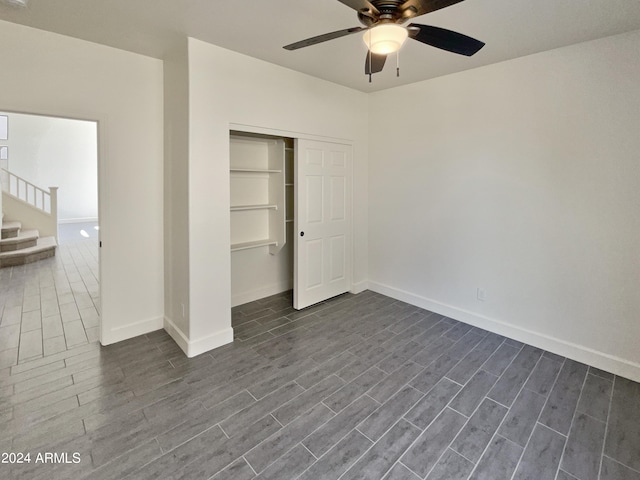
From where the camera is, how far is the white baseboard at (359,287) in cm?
458

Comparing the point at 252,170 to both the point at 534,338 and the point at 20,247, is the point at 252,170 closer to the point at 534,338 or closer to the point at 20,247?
the point at 534,338

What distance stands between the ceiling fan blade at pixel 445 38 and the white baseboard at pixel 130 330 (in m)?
3.39

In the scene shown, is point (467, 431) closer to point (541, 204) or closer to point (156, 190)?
point (541, 204)

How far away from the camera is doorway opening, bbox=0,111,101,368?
10.8ft

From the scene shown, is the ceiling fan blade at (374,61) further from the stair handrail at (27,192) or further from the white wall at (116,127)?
the stair handrail at (27,192)

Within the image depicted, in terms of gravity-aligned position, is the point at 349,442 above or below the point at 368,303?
below

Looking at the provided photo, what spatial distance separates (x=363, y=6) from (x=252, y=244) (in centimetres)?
293

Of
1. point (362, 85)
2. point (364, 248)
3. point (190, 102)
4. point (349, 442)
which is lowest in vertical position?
point (349, 442)

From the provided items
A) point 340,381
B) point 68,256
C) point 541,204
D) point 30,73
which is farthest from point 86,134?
point 541,204

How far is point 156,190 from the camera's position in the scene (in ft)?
10.8

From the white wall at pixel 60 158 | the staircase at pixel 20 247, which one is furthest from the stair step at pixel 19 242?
the white wall at pixel 60 158

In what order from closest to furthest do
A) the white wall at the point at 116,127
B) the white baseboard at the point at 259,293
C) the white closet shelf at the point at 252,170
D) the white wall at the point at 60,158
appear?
the white wall at the point at 116,127 → the white closet shelf at the point at 252,170 → the white baseboard at the point at 259,293 → the white wall at the point at 60,158

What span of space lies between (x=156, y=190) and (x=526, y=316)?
3886 mm

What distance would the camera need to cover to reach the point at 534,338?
10.4 feet
